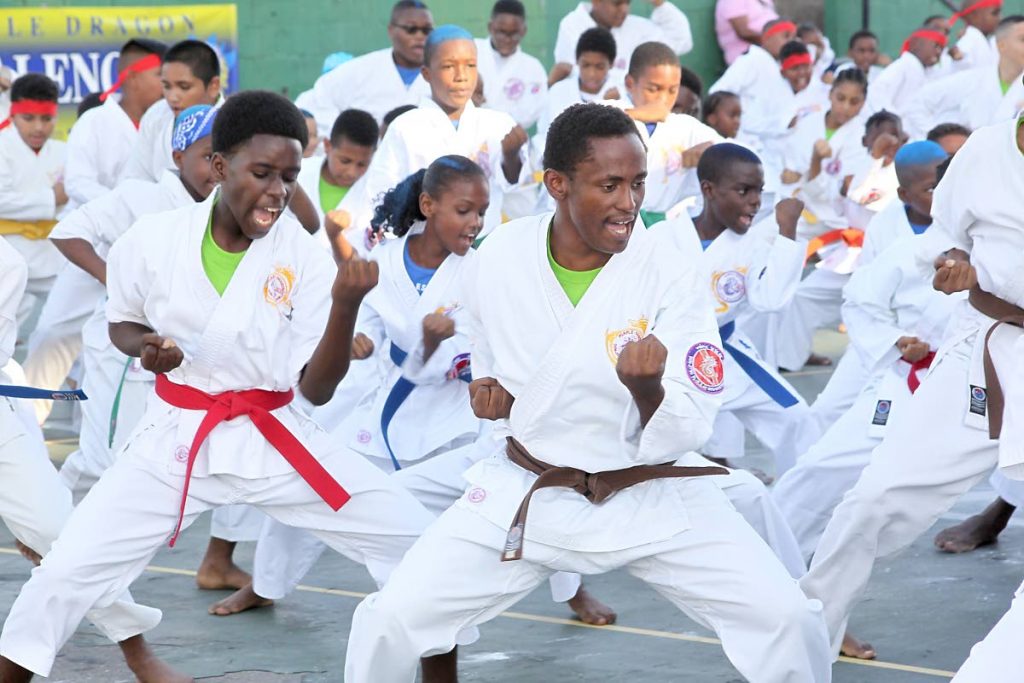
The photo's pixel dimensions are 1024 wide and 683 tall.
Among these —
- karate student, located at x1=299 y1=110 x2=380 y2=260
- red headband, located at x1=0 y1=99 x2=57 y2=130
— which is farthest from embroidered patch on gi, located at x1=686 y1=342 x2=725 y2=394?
red headband, located at x1=0 y1=99 x2=57 y2=130

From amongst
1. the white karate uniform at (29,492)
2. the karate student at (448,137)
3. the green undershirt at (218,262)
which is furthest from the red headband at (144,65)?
the green undershirt at (218,262)

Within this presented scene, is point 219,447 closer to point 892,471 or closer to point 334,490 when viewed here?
point 334,490

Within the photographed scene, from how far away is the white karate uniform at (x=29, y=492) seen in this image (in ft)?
14.1

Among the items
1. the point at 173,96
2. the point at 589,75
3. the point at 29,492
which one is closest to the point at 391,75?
the point at 589,75

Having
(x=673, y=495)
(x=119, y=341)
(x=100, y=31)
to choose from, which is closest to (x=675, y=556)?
(x=673, y=495)

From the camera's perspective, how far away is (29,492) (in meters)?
4.33

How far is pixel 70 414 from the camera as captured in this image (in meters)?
8.91

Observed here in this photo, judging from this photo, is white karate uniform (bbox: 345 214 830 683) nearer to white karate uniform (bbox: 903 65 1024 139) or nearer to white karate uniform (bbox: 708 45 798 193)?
white karate uniform (bbox: 903 65 1024 139)

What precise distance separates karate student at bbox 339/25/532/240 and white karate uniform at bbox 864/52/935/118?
6265 mm

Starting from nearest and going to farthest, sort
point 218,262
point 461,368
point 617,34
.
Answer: point 218,262
point 461,368
point 617,34

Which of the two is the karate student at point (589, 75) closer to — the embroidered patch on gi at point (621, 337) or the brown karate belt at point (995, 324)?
the brown karate belt at point (995, 324)

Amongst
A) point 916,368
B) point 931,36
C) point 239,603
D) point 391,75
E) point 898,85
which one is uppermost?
point 931,36

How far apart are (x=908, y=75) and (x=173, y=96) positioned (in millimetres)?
8054

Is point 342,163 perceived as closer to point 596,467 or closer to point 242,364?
point 242,364
